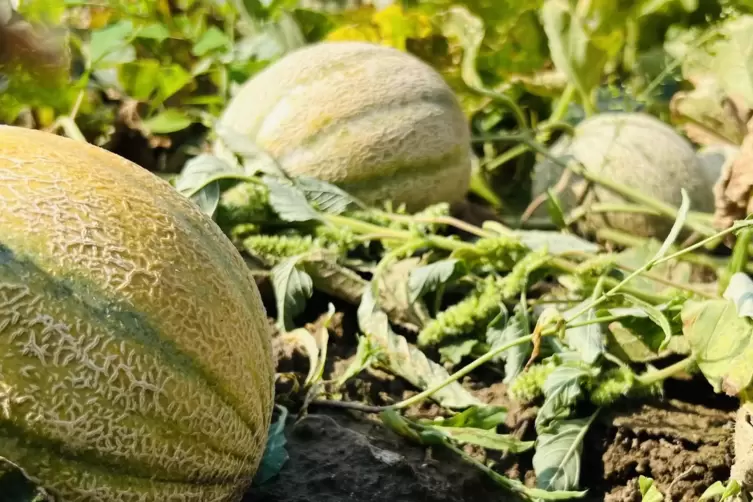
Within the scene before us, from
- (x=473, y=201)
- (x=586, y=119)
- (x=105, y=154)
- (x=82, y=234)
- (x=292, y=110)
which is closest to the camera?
(x=82, y=234)

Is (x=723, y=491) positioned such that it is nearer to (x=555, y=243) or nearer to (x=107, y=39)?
(x=555, y=243)

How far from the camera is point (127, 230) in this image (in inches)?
39.4

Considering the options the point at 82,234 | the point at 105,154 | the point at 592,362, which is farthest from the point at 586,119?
the point at 82,234

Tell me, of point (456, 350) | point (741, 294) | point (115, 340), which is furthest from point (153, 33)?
point (741, 294)

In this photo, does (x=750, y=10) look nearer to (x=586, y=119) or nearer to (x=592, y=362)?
(x=586, y=119)

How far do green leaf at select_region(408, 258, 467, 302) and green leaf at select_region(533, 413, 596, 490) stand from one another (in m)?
0.35

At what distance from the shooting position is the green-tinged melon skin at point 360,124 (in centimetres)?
189

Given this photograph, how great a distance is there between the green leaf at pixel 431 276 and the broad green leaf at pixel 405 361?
77 millimetres

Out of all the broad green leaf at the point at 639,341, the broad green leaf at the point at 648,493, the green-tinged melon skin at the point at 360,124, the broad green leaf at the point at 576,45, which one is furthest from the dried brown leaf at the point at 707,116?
the broad green leaf at the point at 648,493

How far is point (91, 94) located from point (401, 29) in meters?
0.91

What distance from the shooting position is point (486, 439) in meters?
1.33

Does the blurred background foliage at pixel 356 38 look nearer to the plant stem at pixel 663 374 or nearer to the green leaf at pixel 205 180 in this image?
the green leaf at pixel 205 180

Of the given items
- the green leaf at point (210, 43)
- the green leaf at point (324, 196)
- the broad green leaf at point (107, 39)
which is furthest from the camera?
the green leaf at point (210, 43)

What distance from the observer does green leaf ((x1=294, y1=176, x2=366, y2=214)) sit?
1.80 m
